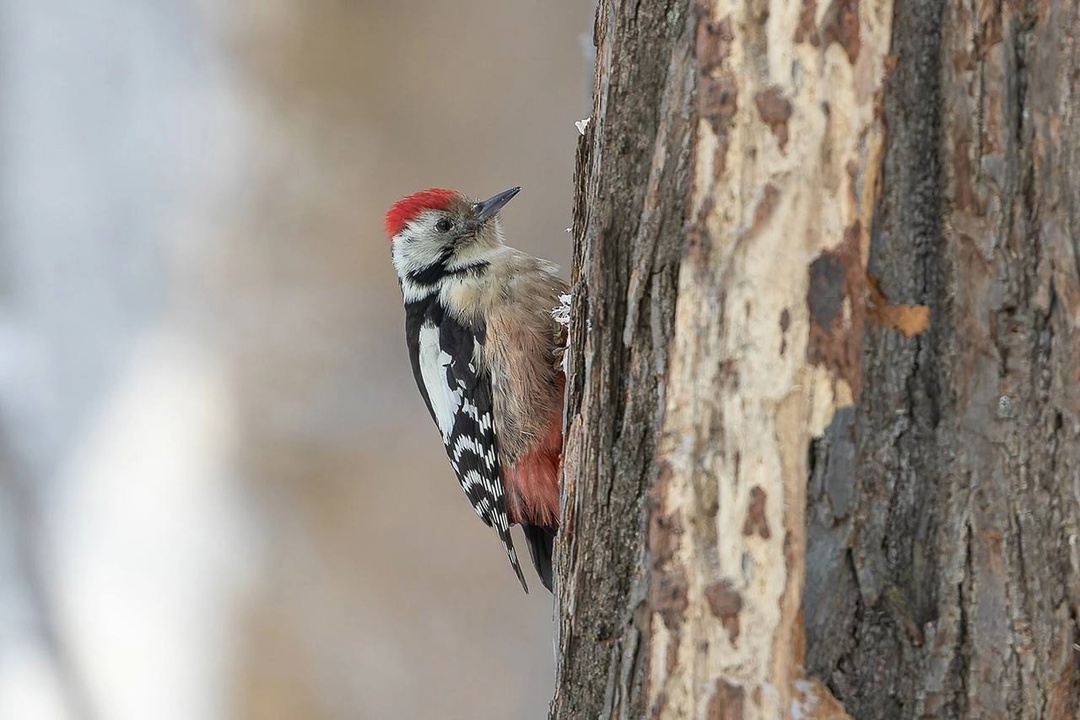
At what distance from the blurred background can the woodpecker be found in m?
0.97

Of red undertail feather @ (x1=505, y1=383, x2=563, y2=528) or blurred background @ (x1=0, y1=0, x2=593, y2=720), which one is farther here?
blurred background @ (x1=0, y1=0, x2=593, y2=720)

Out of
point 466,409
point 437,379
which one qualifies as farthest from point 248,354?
point 466,409

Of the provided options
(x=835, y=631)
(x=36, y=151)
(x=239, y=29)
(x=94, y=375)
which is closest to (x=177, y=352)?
(x=94, y=375)

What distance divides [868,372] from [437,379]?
6.18 ft

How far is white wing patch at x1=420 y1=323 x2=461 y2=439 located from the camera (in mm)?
2990

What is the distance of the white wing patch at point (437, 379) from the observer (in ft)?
9.81

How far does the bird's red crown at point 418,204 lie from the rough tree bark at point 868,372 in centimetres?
197

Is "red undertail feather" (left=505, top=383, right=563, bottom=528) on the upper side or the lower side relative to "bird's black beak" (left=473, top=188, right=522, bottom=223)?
lower

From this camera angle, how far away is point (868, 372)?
1.27 meters

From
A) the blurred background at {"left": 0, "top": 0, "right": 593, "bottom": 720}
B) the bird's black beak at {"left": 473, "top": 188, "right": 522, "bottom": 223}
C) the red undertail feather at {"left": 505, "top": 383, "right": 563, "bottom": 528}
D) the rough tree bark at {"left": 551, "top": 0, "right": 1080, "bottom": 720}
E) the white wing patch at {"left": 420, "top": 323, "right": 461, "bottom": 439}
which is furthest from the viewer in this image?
the blurred background at {"left": 0, "top": 0, "right": 593, "bottom": 720}

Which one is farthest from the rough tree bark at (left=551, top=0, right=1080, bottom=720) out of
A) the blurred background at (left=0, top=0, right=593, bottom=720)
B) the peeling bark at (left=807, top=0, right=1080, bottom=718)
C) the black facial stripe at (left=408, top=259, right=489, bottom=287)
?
the blurred background at (left=0, top=0, right=593, bottom=720)

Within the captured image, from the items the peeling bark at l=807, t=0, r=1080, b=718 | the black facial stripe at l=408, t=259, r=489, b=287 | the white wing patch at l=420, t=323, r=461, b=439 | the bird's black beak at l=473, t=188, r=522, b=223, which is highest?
the bird's black beak at l=473, t=188, r=522, b=223

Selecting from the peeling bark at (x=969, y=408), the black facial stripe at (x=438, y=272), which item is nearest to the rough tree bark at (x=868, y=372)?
the peeling bark at (x=969, y=408)

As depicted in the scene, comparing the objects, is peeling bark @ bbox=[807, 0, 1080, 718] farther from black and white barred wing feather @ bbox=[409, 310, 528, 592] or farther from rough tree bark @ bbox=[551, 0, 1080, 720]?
black and white barred wing feather @ bbox=[409, 310, 528, 592]
